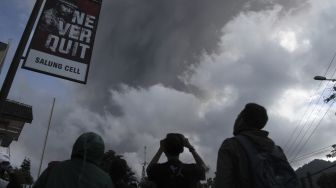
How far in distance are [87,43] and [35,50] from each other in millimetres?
902

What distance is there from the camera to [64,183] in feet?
9.67

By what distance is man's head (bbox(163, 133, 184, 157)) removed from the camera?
4133mm

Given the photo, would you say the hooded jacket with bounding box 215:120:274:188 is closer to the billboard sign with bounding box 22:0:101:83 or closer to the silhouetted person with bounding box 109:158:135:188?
the silhouetted person with bounding box 109:158:135:188

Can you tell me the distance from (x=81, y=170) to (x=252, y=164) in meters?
1.41

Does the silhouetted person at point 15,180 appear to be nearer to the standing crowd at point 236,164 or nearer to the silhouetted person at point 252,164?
the standing crowd at point 236,164

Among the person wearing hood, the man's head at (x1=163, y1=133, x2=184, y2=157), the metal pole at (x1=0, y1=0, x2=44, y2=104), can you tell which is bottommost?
the person wearing hood

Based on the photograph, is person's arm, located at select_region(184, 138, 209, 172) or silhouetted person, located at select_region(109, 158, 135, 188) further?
silhouetted person, located at select_region(109, 158, 135, 188)

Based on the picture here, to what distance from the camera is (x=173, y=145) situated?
4.13 meters

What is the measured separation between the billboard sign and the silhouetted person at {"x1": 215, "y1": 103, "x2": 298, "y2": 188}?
390 centimetres

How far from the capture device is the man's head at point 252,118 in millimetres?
3518

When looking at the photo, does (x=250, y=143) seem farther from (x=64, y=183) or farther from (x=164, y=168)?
(x=64, y=183)

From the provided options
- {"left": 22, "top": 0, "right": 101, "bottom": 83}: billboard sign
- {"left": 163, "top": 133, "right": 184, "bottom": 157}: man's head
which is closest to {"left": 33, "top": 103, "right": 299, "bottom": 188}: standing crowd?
{"left": 163, "top": 133, "right": 184, "bottom": 157}: man's head

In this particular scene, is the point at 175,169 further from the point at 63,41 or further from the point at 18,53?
the point at 18,53

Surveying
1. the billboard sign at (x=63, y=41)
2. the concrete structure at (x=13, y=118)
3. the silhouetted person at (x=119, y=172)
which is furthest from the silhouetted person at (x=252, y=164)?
the concrete structure at (x=13, y=118)
